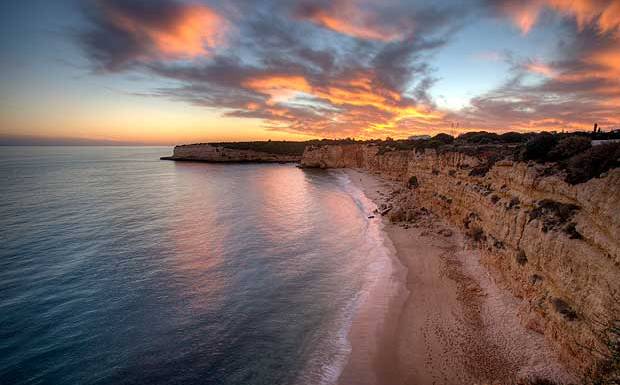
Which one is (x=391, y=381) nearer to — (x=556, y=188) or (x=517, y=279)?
(x=517, y=279)

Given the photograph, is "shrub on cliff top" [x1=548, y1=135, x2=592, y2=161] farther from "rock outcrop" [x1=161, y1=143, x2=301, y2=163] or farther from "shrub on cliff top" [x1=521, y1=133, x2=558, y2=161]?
"rock outcrop" [x1=161, y1=143, x2=301, y2=163]

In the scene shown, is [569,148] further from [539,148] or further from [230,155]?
[230,155]

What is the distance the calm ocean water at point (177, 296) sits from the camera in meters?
11.4

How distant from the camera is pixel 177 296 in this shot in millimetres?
16453

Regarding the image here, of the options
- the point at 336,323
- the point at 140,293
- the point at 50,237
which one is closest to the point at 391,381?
the point at 336,323

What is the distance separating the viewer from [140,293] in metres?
16.6

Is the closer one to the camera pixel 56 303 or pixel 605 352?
pixel 605 352

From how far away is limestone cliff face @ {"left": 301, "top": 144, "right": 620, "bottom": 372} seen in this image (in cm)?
857

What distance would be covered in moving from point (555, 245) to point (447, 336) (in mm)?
5458

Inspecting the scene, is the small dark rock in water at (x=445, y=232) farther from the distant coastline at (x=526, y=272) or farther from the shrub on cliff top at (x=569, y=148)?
the shrub on cliff top at (x=569, y=148)

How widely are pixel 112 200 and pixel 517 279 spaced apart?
159 feet

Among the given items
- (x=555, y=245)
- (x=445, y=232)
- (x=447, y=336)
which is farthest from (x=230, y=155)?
(x=555, y=245)

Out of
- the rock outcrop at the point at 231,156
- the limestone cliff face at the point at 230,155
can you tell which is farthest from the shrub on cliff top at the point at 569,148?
the limestone cliff face at the point at 230,155

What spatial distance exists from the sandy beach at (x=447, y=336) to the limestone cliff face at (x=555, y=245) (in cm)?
73
